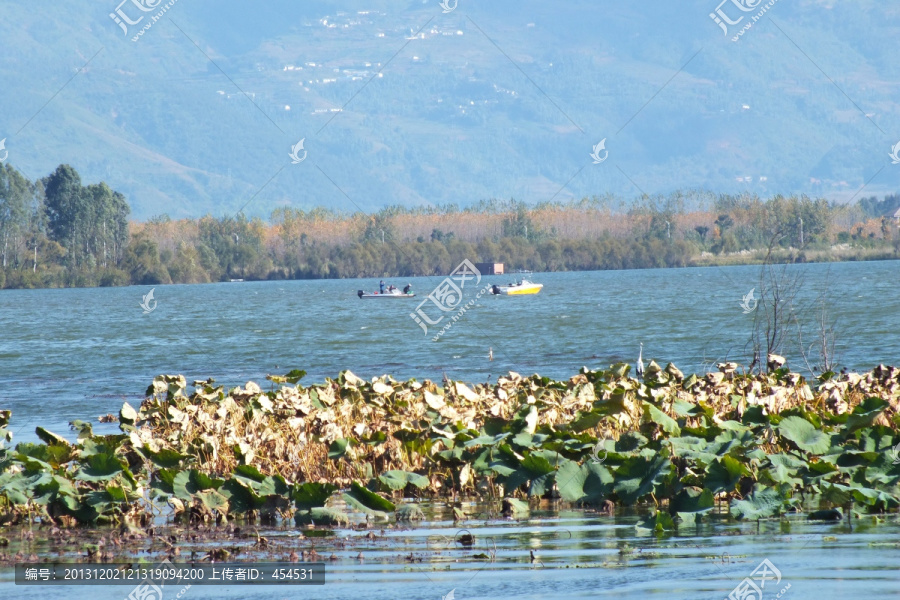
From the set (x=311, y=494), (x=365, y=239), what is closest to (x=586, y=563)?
(x=311, y=494)

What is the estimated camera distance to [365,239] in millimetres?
166750

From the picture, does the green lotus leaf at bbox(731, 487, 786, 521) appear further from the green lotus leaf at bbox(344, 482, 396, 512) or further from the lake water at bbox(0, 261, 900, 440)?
the lake water at bbox(0, 261, 900, 440)

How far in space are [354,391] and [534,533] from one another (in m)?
4.99

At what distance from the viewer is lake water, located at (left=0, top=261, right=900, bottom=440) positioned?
2733 centimetres

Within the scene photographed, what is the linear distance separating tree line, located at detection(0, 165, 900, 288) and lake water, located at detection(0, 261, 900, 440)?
205 ft

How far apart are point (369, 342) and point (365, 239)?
408 ft

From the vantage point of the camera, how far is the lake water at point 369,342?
27330 millimetres

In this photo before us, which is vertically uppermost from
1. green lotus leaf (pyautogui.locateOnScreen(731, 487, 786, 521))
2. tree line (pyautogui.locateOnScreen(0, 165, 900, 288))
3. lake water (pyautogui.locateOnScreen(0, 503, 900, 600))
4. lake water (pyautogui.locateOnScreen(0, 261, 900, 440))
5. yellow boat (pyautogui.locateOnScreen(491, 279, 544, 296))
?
tree line (pyautogui.locateOnScreen(0, 165, 900, 288))

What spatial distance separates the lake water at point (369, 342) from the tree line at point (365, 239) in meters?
62.5

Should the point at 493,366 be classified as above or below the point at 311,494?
above

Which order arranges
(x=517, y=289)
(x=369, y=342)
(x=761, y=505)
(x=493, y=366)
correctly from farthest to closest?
(x=517, y=289) → (x=369, y=342) → (x=493, y=366) → (x=761, y=505)

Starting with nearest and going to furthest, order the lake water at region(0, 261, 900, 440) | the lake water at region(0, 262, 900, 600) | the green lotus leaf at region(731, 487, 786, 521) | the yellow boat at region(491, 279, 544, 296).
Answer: the lake water at region(0, 262, 900, 600)
the green lotus leaf at region(731, 487, 786, 521)
the lake water at region(0, 261, 900, 440)
the yellow boat at region(491, 279, 544, 296)

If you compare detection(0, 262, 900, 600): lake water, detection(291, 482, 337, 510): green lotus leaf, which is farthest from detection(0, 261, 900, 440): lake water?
detection(291, 482, 337, 510): green lotus leaf

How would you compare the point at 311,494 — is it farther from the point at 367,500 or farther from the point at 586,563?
the point at 586,563
